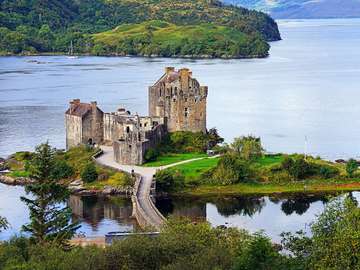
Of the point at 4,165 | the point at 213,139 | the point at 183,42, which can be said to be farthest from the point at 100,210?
the point at 183,42

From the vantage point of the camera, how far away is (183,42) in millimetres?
181125

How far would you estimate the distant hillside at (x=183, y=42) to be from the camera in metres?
179

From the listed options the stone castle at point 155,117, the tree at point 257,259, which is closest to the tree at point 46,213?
the tree at point 257,259

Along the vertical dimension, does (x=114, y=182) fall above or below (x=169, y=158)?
below

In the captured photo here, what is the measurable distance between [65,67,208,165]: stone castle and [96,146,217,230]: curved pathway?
1621 mm

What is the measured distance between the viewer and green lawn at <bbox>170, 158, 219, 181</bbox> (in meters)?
53.6

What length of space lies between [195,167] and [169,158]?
3472 millimetres

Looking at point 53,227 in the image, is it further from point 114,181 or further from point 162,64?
point 162,64

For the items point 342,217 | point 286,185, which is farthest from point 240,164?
point 342,217

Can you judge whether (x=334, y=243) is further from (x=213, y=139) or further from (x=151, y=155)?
(x=213, y=139)

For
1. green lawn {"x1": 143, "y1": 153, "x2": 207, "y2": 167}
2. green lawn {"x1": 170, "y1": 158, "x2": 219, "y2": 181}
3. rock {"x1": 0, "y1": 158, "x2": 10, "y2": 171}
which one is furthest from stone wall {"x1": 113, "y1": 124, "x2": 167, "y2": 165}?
rock {"x1": 0, "y1": 158, "x2": 10, "y2": 171}

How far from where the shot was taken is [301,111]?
299 ft

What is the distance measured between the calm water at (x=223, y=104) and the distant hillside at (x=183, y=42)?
31.6 ft

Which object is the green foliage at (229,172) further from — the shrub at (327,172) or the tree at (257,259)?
the tree at (257,259)
